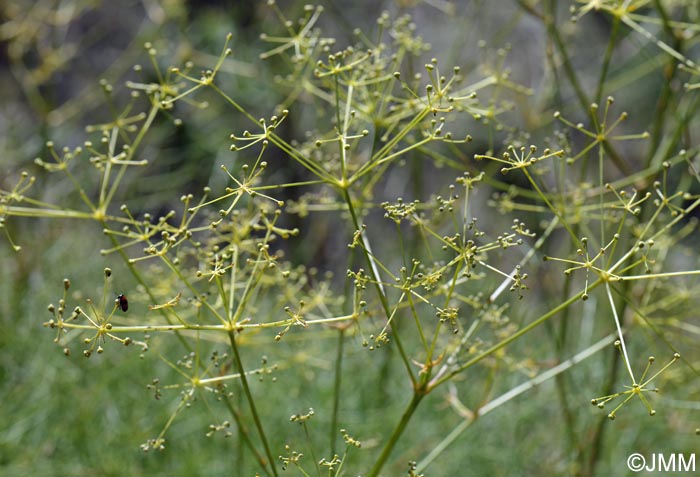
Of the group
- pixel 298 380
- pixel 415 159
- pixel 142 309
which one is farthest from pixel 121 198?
pixel 415 159

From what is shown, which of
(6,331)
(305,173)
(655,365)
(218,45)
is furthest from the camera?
(305,173)

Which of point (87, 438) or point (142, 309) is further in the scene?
point (142, 309)

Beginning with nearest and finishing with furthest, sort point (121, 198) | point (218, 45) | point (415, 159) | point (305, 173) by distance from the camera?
point (415, 159) < point (121, 198) < point (218, 45) < point (305, 173)

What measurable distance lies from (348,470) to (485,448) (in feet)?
0.91

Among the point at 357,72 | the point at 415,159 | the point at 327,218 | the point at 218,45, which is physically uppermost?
the point at 357,72

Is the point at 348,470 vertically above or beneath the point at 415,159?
beneath

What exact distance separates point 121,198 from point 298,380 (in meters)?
0.75

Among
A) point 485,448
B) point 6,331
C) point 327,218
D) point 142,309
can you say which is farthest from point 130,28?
point 485,448

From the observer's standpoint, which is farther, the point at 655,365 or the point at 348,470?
the point at 655,365

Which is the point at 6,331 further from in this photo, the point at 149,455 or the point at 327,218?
the point at 327,218

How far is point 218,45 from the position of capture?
2.19 metres

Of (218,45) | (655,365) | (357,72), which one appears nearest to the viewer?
(357,72)

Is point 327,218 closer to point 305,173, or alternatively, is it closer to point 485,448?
point 305,173

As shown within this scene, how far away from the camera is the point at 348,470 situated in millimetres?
1222
